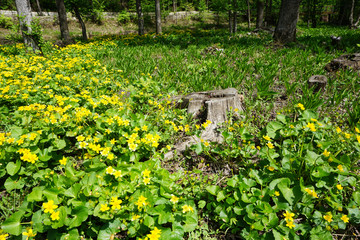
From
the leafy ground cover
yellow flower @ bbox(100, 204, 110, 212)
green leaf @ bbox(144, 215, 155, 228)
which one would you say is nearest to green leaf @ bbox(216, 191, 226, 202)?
the leafy ground cover

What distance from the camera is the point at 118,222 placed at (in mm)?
1505

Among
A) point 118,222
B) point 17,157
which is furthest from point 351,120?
point 17,157

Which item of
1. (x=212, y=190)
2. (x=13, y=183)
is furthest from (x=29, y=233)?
(x=212, y=190)

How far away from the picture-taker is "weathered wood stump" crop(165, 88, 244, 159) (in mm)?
2543

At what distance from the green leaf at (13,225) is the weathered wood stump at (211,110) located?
4.75 feet

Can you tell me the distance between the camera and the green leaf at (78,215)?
55.5 inches

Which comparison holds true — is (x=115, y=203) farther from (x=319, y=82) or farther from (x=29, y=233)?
(x=319, y=82)

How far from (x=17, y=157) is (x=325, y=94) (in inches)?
178

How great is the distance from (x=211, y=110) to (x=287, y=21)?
295 inches

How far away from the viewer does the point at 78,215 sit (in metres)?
1.45

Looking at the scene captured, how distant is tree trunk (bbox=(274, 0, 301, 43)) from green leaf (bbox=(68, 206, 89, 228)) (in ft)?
29.9

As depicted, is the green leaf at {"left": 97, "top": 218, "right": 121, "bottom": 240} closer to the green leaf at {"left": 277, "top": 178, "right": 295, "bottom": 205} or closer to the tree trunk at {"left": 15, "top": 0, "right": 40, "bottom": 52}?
the green leaf at {"left": 277, "top": 178, "right": 295, "bottom": 205}

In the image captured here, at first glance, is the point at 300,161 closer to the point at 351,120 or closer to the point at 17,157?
the point at 351,120

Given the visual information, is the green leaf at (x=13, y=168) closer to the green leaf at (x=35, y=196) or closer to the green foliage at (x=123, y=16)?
the green leaf at (x=35, y=196)
